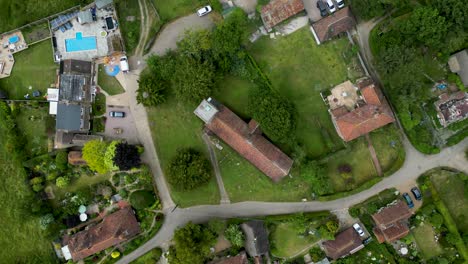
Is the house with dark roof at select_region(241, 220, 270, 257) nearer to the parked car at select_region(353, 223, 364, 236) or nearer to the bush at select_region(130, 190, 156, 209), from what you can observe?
the parked car at select_region(353, 223, 364, 236)

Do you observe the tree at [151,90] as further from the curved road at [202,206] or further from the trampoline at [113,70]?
the trampoline at [113,70]

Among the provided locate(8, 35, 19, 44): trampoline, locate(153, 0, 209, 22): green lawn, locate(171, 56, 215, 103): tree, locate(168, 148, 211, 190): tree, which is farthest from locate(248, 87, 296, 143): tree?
locate(8, 35, 19, 44): trampoline

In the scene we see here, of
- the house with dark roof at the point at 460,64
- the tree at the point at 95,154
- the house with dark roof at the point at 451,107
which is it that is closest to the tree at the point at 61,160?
the tree at the point at 95,154

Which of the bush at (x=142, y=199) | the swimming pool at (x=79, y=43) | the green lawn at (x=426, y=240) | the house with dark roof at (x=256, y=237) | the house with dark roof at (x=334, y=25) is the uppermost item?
the swimming pool at (x=79, y=43)

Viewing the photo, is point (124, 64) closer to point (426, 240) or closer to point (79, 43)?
point (79, 43)

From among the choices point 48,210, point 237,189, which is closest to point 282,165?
point 237,189

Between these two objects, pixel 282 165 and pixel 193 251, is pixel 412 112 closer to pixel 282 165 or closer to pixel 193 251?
pixel 282 165
